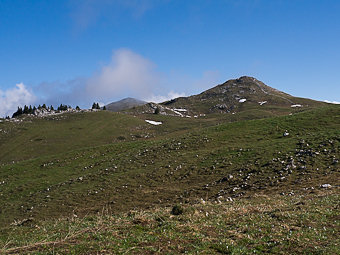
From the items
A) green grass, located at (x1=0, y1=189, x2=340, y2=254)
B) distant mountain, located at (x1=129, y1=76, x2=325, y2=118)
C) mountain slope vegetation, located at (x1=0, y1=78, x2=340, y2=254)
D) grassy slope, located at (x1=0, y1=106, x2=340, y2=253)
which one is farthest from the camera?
distant mountain, located at (x1=129, y1=76, x2=325, y2=118)

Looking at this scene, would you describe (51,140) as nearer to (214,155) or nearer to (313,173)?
(214,155)

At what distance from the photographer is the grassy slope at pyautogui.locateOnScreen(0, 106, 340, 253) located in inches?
928

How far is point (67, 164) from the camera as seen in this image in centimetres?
4378

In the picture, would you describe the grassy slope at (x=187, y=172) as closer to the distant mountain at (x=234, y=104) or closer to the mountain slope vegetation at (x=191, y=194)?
the mountain slope vegetation at (x=191, y=194)

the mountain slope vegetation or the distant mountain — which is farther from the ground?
the distant mountain

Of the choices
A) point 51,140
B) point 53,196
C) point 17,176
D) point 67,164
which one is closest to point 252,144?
point 53,196

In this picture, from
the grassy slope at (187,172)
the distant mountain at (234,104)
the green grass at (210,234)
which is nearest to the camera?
the green grass at (210,234)

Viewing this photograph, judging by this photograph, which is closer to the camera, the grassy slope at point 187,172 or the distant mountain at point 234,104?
the grassy slope at point 187,172

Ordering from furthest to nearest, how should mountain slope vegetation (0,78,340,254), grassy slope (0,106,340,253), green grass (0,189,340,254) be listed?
grassy slope (0,106,340,253) < mountain slope vegetation (0,78,340,254) < green grass (0,189,340,254)

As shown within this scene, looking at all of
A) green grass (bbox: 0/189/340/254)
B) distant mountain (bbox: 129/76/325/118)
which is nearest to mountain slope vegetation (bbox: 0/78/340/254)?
green grass (bbox: 0/189/340/254)

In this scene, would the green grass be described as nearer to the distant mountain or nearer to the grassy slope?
the grassy slope

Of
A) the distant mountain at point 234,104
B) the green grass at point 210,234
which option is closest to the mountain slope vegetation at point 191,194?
the green grass at point 210,234

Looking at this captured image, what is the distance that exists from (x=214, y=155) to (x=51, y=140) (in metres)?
59.5

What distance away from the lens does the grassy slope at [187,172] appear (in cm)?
2356
